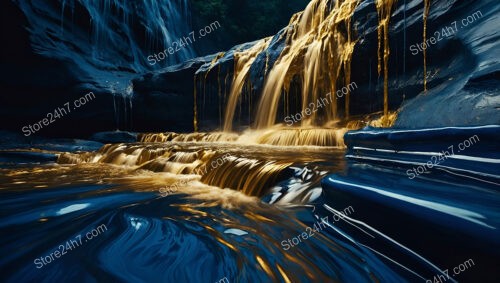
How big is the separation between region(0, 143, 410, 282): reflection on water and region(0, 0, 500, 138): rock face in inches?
109

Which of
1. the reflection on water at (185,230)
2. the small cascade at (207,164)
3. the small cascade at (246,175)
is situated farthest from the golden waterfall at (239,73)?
the reflection on water at (185,230)

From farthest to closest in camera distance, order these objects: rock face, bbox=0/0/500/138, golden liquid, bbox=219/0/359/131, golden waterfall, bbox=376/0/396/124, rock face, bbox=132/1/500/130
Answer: golden liquid, bbox=219/0/359/131, golden waterfall, bbox=376/0/396/124, rock face, bbox=0/0/500/138, rock face, bbox=132/1/500/130

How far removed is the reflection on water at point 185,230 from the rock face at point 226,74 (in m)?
2.76

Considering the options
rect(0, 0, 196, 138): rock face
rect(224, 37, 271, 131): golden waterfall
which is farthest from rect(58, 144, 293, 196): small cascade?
rect(0, 0, 196, 138): rock face

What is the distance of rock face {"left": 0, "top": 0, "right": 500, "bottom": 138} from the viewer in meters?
4.40

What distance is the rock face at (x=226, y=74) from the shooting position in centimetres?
440

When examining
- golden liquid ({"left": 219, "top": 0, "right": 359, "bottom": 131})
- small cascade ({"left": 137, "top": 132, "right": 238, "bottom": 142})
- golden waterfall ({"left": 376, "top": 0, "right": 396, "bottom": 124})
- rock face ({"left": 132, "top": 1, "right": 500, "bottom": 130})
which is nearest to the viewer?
rock face ({"left": 132, "top": 1, "right": 500, "bottom": 130})

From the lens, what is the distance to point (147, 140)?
10594mm

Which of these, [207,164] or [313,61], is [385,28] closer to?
[313,61]

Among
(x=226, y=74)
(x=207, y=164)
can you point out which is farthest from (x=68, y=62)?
(x=207, y=164)

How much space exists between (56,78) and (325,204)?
13.3 metres

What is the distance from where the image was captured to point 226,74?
11.2 m

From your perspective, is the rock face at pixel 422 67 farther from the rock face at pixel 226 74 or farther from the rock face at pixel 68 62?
the rock face at pixel 68 62

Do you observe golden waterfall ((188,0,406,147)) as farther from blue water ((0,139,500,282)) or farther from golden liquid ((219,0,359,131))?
blue water ((0,139,500,282))
